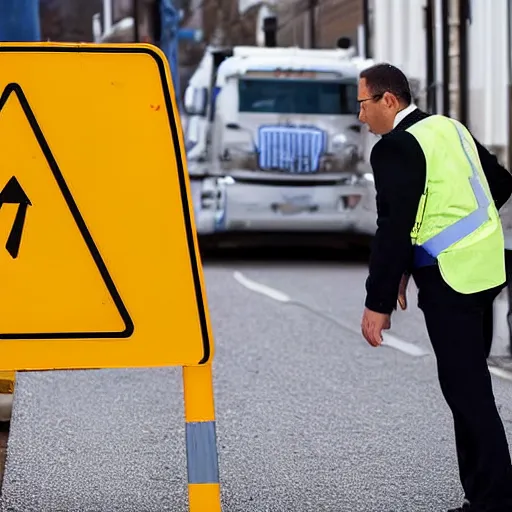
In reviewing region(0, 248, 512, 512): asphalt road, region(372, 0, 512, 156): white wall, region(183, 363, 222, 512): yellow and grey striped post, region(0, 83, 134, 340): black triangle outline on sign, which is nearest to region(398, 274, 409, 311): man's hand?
region(0, 248, 512, 512): asphalt road

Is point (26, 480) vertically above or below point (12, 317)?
below

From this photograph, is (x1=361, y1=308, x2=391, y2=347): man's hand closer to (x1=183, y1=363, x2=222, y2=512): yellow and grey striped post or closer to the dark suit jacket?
the dark suit jacket

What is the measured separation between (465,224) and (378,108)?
45cm

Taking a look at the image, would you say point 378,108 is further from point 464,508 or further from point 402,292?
point 464,508

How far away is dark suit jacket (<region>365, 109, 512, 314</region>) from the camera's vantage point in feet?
15.6

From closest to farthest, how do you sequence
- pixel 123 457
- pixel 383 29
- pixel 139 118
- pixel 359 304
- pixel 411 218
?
1. pixel 139 118
2. pixel 411 218
3. pixel 123 457
4. pixel 359 304
5. pixel 383 29

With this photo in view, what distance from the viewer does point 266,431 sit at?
712 centimetres

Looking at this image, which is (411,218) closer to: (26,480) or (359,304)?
(26,480)

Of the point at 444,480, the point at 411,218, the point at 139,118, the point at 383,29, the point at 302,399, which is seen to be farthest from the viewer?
the point at 383,29

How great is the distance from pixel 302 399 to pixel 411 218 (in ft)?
11.1

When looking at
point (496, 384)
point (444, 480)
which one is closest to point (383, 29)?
point (496, 384)

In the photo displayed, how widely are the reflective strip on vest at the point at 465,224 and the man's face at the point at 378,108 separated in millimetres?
227

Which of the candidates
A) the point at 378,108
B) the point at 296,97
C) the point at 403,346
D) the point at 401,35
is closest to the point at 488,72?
the point at 401,35

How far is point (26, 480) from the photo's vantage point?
607 cm
